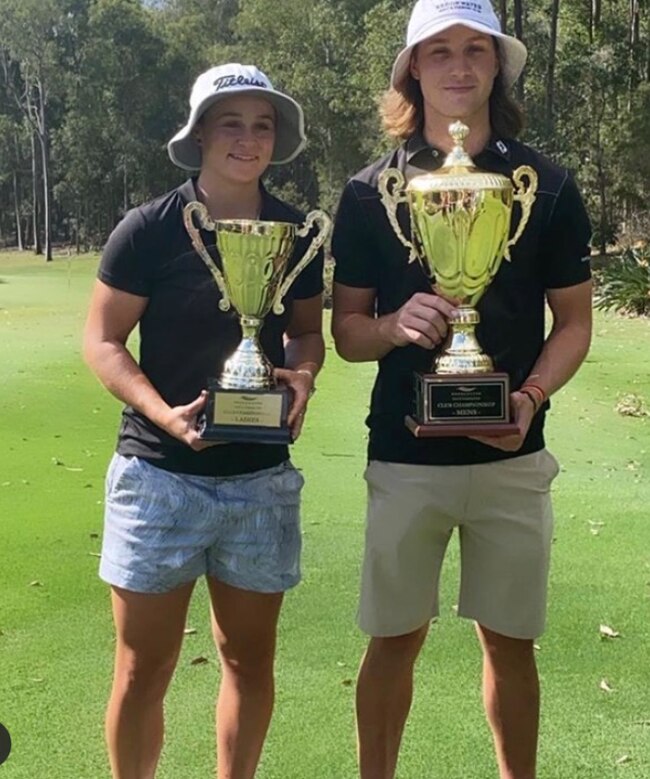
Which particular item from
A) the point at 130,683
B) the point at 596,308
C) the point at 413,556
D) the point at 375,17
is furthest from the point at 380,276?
the point at 375,17

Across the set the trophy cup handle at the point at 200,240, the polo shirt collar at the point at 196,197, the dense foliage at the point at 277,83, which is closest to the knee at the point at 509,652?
the trophy cup handle at the point at 200,240

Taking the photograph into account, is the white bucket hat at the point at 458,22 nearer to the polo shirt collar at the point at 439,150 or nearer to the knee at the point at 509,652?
the polo shirt collar at the point at 439,150

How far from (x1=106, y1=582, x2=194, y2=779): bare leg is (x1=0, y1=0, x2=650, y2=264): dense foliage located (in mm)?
18659

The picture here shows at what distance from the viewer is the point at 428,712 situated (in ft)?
10.8

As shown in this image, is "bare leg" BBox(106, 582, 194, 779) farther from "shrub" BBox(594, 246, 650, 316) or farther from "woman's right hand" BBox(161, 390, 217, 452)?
"shrub" BBox(594, 246, 650, 316)

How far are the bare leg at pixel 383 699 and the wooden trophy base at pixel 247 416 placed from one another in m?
0.62

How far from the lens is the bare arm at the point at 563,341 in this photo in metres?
2.46

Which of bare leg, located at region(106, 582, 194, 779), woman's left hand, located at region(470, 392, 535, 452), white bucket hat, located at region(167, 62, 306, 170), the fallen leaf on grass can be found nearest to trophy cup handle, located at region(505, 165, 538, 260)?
woman's left hand, located at region(470, 392, 535, 452)

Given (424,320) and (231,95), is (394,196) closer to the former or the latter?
(424,320)

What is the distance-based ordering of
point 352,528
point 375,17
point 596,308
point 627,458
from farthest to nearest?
point 375,17
point 596,308
point 627,458
point 352,528

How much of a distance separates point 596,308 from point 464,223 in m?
14.5

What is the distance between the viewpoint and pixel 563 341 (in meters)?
2.51

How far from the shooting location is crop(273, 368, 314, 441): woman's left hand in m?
2.42

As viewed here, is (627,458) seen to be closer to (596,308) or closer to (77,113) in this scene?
(596,308)
